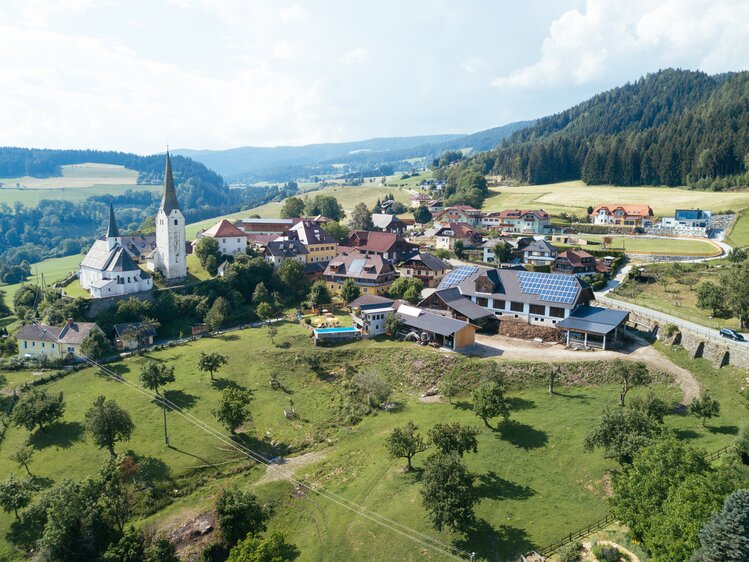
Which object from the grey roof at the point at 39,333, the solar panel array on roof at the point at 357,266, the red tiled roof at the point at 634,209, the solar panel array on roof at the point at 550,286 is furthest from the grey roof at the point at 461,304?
the red tiled roof at the point at 634,209

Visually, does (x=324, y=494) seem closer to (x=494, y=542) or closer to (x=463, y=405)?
(x=494, y=542)

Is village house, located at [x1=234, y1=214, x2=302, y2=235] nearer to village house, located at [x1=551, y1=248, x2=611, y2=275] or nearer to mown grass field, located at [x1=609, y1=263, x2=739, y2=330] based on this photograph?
village house, located at [x1=551, y1=248, x2=611, y2=275]

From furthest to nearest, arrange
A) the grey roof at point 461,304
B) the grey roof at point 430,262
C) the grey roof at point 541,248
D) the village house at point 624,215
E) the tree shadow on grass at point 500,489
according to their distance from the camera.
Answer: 1. the village house at point 624,215
2. the grey roof at point 541,248
3. the grey roof at point 430,262
4. the grey roof at point 461,304
5. the tree shadow on grass at point 500,489

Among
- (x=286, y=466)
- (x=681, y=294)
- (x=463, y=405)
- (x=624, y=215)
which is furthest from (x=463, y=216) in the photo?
(x=286, y=466)

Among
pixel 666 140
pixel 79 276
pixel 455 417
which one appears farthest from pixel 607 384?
pixel 666 140

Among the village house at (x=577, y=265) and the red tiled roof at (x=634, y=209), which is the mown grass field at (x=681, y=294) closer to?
the village house at (x=577, y=265)
